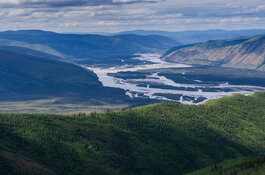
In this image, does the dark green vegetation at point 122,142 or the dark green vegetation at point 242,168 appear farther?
the dark green vegetation at point 122,142

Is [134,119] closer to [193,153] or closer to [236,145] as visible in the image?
[193,153]

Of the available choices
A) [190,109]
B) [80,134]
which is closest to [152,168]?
[80,134]

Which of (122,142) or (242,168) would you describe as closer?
(242,168)

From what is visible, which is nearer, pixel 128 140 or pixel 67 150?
pixel 67 150

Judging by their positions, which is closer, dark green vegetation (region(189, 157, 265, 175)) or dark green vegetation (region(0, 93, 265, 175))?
dark green vegetation (region(189, 157, 265, 175))

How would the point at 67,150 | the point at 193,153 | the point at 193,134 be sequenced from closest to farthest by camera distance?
the point at 67,150 < the point at 193,153 < the point at 193,134

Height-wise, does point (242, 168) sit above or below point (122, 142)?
above

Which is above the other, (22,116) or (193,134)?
(22,116)

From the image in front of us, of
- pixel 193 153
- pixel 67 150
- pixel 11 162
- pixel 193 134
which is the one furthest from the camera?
pixel 193 134
